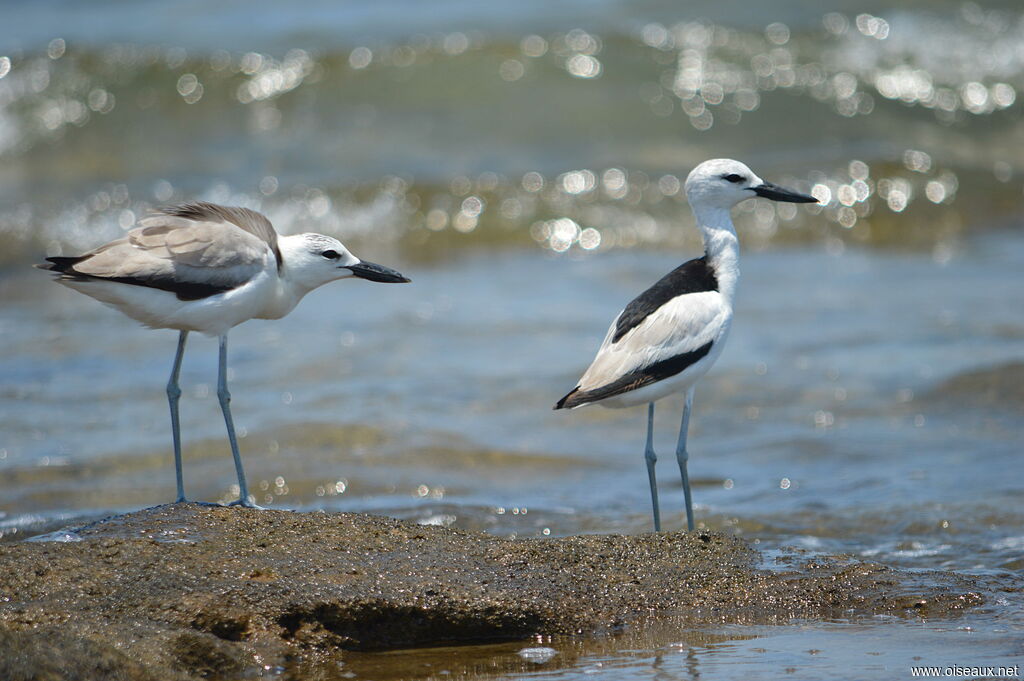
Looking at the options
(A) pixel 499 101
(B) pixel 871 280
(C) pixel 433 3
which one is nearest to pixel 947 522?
(B) pixel 871 280

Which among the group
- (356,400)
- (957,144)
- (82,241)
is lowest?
(356,400)

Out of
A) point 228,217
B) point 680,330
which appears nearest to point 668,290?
point 680,330

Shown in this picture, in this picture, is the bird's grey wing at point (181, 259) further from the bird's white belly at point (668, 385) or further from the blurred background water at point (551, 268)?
the bird's white belly at point (668, 385)

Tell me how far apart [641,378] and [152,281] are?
2.44 metres

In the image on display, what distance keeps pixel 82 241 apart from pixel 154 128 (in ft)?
11.7

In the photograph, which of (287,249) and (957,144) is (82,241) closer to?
(287,249)

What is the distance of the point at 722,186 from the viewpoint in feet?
23.1

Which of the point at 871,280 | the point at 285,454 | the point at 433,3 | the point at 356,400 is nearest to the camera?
the point at 285,454

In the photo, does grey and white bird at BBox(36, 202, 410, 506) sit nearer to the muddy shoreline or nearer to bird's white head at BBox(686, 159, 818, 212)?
the muddy shoreline

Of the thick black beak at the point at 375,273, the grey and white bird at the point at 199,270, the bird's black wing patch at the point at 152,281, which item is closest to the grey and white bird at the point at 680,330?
A: the thick black beak at the point at 375,273

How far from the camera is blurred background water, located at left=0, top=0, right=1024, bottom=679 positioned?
7.34m

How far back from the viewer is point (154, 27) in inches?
851

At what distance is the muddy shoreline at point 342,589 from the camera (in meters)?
4.50

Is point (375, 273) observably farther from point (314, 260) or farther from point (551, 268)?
point (551, 268)
